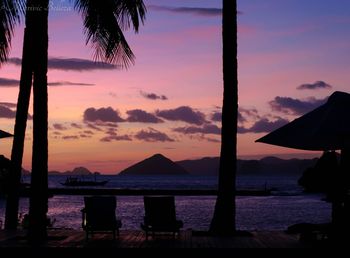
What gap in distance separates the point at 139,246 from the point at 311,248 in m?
2.90

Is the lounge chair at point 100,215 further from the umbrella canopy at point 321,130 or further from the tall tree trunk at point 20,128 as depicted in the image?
the tall tree trunk at point 20,128

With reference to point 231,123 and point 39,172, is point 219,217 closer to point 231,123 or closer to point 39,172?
point 231,123

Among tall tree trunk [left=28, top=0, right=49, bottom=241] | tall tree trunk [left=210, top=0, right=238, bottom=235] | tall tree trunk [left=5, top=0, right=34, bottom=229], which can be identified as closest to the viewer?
tall tree trunk [left=28, top=0, right=49, bottom=241]

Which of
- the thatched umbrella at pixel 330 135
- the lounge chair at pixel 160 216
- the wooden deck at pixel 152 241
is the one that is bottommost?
the wooden deck at pixel 152 241

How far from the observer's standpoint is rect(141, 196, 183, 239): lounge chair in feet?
45.8

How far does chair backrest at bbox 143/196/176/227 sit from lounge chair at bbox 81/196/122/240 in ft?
2.07

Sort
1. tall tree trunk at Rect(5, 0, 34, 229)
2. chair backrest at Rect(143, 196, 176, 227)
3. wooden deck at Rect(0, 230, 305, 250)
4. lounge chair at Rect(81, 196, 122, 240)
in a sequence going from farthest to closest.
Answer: tall tree trunk at Rect(5, 0, 34, 229) < chair backrest at Rect(143, 196, 176, 227) < lounge chair at Rect(81, 196, 122, 240) < wooden deck at Rect(0, 230, 305, 250)

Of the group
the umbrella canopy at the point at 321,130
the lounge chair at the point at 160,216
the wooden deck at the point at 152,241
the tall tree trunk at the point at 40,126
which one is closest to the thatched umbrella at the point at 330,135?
the umbrella canopy at the point at 321,130

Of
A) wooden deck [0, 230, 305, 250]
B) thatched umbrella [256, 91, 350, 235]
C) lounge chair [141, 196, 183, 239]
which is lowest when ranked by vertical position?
wooden deck [0, 230, 305, 250]

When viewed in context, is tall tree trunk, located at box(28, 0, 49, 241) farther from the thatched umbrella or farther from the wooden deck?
the thatched umbrella

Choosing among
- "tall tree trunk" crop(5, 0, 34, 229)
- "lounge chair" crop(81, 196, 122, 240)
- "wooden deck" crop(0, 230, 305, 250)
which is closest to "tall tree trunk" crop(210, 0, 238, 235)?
"wooden deck" crop(0, 230, 305, 250)

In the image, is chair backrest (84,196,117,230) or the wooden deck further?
chair backrest (84,196,117,230)

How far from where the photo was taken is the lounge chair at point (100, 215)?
45.6 feet

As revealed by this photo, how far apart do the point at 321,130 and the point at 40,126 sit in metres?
5.28
